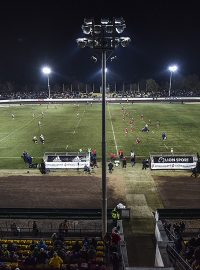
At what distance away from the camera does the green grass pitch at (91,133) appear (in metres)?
40.4

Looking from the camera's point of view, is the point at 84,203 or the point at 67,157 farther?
the point at 67,157

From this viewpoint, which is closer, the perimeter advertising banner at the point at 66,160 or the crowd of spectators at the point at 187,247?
the crowd of spectators at the point at 187,247

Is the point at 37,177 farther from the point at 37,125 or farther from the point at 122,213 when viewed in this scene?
the point at 37,125

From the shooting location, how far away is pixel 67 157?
32.8 meters

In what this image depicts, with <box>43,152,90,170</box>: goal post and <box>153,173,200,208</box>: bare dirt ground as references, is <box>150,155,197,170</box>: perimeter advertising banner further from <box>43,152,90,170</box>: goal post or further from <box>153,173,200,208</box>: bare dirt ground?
<box>43,152,90,170</box>: goal post

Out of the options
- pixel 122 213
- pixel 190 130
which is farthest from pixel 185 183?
pixel 190 130

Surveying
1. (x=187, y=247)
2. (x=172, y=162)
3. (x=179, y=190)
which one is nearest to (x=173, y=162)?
(x=172, y=162)

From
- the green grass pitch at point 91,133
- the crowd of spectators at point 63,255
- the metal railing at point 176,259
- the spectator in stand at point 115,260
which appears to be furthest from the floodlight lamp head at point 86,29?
the green grass pitch at point 91,133

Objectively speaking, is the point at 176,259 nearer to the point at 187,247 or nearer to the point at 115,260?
the point at 187,247

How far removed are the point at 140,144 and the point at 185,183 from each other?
1457 cm

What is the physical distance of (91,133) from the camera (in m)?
50.2

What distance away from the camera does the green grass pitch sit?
40.4m

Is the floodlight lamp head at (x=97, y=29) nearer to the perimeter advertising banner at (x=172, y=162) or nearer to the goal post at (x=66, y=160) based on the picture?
the goal post at (x=66, y=160)

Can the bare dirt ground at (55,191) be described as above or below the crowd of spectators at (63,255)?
above
